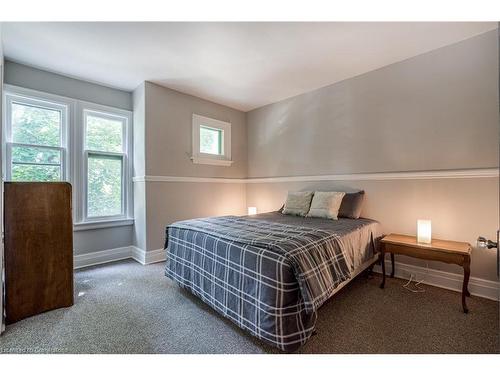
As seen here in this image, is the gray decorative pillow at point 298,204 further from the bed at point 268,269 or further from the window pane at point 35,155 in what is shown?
the window pane at point 35,155

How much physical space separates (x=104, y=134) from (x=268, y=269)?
308 centimetres

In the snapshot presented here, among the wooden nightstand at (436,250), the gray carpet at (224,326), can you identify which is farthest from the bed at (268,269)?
the wooden nightstand at (436,250)

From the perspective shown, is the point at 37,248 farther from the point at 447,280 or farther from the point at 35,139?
the point at 447,280

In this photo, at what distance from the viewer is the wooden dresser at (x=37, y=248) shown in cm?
176

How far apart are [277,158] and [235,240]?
2437 mm

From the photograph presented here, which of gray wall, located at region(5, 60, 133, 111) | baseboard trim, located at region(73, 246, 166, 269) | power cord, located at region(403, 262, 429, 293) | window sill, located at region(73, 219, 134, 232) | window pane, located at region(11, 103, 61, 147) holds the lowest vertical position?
power cord, located at region(403, 262, 429, 293)

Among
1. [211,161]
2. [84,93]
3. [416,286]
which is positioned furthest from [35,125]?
[416,286]

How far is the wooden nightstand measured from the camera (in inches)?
73.0

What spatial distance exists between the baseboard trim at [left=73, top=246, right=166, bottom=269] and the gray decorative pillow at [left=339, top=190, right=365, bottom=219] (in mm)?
2531

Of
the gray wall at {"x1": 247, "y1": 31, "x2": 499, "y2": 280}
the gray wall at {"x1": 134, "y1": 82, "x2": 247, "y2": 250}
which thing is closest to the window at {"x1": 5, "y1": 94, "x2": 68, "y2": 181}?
the gray wall at {"x1": 134, "y1": 82, "x2": 247, "y2": 250}

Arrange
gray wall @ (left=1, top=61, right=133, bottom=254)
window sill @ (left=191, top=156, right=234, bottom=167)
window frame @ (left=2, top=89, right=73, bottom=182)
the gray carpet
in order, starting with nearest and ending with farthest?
1. the gray carpet
2. window frame @ (left=2, top=89, right=73, bottom=182)
3. gray wall @ (left=1, top=61, right=133, bottom=254)
4. window sill @ (left=191, top=156, right=234, bottom=167)

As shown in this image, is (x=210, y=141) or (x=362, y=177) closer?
(x=362, y=177)

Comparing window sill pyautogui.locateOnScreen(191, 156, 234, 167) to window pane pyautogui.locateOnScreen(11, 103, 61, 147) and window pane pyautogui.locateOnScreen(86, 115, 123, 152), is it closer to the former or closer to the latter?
window pane pyautogui.locateOnScreen(86, 115, 123, 152)

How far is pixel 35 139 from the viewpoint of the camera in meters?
2.66
